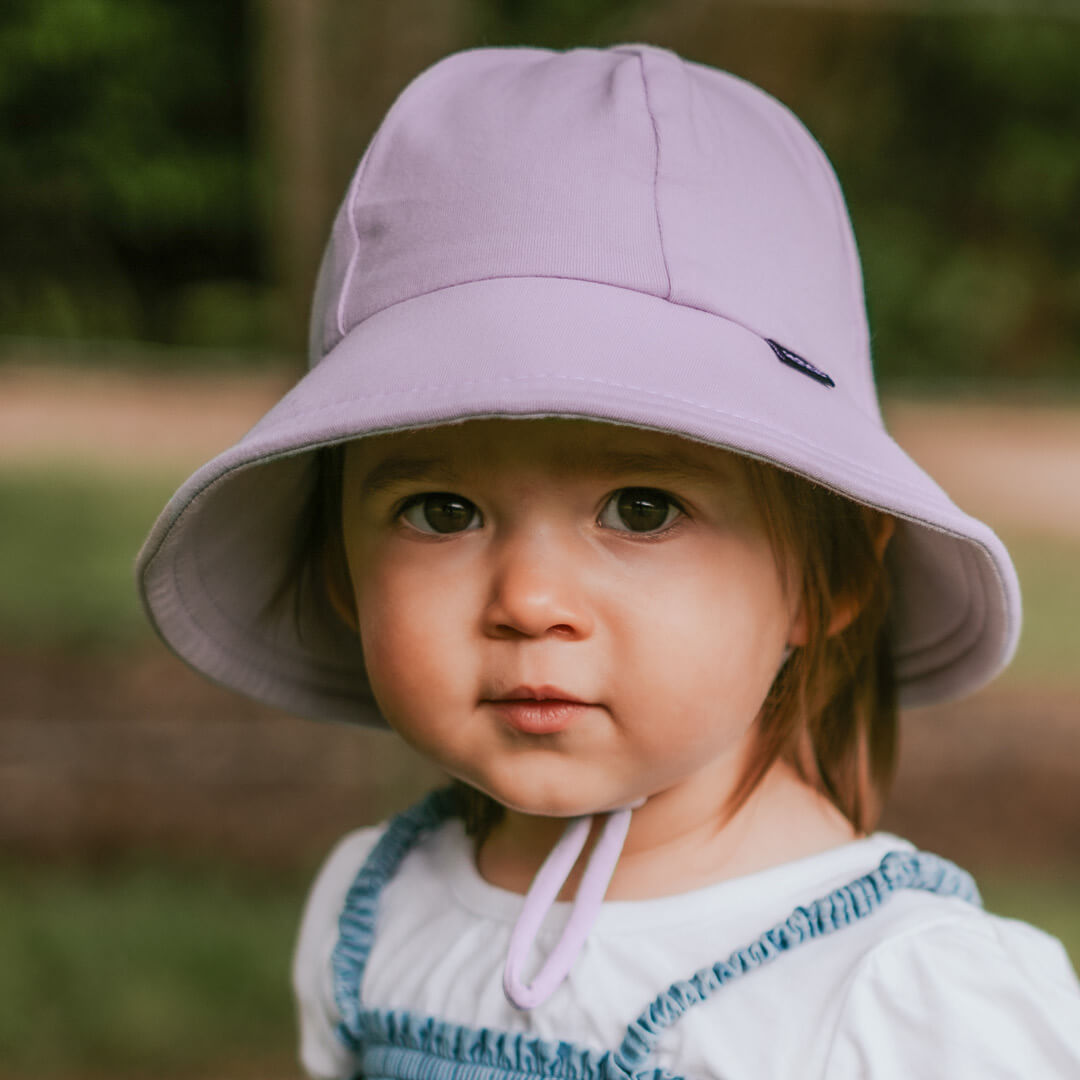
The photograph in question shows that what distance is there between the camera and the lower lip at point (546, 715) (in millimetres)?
1071

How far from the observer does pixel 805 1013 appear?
106cm

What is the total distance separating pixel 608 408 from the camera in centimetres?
99

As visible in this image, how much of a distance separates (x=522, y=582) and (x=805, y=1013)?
0.38 metres

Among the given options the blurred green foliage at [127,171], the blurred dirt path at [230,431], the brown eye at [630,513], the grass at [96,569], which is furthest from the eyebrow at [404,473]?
the blurred dirt path at [230,431]

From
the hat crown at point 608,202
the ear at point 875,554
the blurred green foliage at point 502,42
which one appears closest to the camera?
the hat crown at point 608,202

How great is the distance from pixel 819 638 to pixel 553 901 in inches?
12.7

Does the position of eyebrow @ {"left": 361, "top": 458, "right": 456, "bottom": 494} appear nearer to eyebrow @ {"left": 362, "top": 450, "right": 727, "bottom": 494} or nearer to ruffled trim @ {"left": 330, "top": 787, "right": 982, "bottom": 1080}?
eyebrow @ {"left": 362, "top": 450, "right": 727, "bottom": 494}

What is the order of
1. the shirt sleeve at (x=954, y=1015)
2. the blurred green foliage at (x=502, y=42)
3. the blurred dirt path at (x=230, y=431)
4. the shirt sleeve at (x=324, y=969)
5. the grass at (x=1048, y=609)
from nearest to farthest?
the shirt sleeve at (x=954, y=1015) → the shirt sleeve at (x=324, y=969) → the grass at (x=1048, y=609) → the blurred green foliage at (x=502, y=42) → the blurred dirt path at (x=230, y=431)

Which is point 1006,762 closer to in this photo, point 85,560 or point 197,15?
point 85,560

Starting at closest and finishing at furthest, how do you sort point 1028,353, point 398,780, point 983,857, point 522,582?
1. point 522,582
2. point 398,780
3. point 983,857
4. point 1028,353

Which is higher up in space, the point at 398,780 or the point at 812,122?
the point at 812,122

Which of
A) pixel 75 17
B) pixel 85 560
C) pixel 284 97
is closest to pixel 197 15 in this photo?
pixel 75 17

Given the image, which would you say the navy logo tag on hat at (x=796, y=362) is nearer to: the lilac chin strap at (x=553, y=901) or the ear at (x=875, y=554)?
the ear at (x=875, y=554)

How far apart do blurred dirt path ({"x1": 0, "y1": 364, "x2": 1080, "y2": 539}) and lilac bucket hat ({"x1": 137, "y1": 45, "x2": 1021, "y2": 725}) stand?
4.74m
